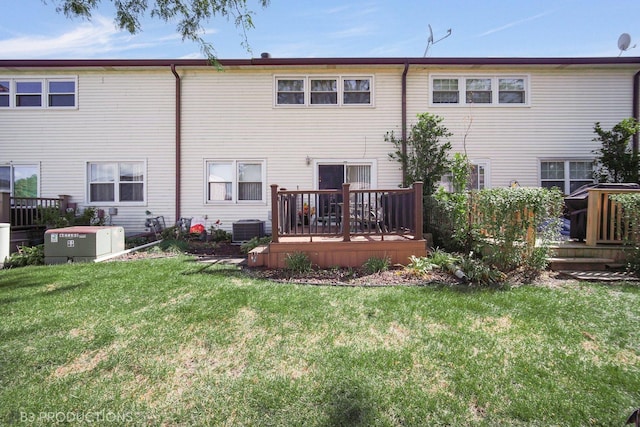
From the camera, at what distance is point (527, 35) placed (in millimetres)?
9719

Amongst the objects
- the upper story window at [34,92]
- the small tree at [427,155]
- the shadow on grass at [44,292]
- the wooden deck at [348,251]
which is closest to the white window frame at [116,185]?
the upper story window at [34,92]

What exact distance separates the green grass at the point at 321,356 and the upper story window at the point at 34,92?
312 inches

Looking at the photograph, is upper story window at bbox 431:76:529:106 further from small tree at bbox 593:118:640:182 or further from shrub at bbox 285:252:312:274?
shrub at bbox 285:252:312:274

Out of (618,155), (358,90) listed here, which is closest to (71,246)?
(358,90)

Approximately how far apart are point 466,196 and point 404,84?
15.8 feet

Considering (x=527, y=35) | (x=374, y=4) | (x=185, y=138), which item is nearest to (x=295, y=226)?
(x=185, y=138)

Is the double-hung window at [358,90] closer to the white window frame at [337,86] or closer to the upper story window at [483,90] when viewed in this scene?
the white window frame at [337,86]

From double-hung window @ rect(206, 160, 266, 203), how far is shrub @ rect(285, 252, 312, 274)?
4.58 meters

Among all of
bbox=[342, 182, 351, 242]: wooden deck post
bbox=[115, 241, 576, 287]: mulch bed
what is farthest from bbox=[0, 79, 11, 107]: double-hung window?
bbox=[342, 182, 351, 242]: wooden deck post

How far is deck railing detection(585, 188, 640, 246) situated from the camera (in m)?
5.67

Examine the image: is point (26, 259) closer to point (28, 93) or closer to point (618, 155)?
point (28, 93)

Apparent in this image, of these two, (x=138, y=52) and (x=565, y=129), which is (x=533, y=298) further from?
(x=138, y=52)

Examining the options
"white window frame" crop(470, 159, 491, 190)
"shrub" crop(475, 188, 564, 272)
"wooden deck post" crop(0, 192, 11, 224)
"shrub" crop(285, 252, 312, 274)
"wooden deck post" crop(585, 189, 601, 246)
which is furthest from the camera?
"white window frame" crop(470, 159, 491, 190)

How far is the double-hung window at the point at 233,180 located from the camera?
9680 millimetres
